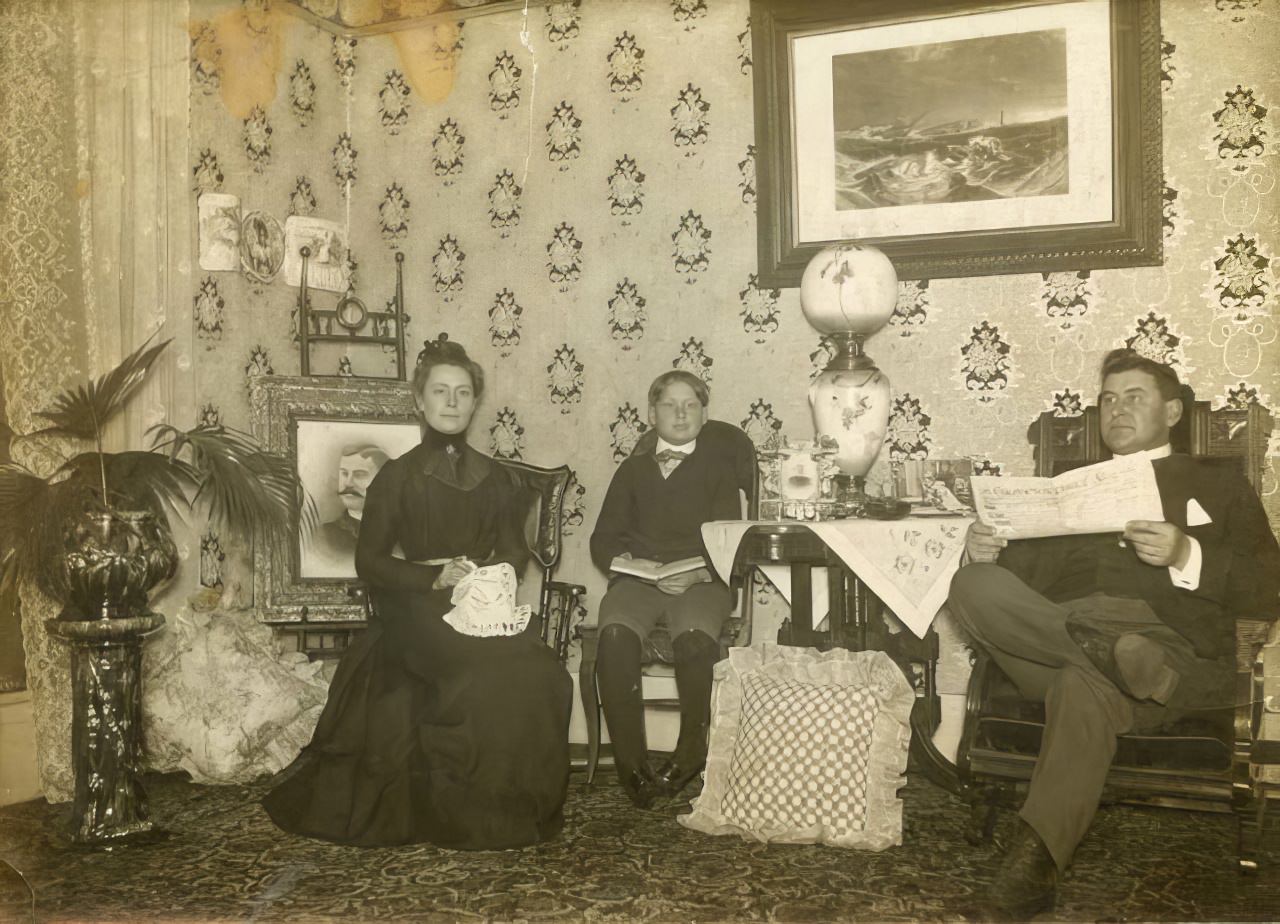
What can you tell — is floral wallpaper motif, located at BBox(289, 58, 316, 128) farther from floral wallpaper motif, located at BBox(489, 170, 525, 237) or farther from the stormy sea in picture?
the stormy sea in picture

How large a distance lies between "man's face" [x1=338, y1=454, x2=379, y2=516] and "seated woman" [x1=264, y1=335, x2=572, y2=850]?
0.49 m

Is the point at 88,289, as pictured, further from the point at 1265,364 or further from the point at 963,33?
the point at 1265,364

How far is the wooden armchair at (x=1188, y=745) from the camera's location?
263 cm

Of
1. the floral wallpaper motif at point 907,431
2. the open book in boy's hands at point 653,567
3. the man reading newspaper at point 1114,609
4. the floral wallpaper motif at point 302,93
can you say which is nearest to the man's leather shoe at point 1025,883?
the man reading newspaper at point 1114,609

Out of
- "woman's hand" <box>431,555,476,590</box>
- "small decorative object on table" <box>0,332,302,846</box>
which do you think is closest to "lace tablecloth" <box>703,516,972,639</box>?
"woman's hand" <box>431,555,476,590</box>

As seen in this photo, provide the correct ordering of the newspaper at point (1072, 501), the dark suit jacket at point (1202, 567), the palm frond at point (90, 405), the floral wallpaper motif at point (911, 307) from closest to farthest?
the dark suit jacket at point (1202, 567)
the newspaper at point (1072, 501)
the palm frond at point (90, 405)
the floral wallpaper motif at point (911, 307)

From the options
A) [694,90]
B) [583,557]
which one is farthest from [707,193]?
[583,557]

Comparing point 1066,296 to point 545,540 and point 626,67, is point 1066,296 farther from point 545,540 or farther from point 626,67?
point 545,540

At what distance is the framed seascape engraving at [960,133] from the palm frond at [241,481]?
2.10 meters

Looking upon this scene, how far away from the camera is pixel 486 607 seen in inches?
134

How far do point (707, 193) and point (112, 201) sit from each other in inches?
90.0

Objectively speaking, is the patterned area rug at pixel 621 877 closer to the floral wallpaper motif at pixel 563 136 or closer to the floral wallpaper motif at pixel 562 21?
the floral wallpaper motif at pixel 563 136

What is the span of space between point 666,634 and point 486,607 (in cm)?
67

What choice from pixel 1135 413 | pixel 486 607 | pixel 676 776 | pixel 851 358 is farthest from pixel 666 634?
pixel 1135 413
